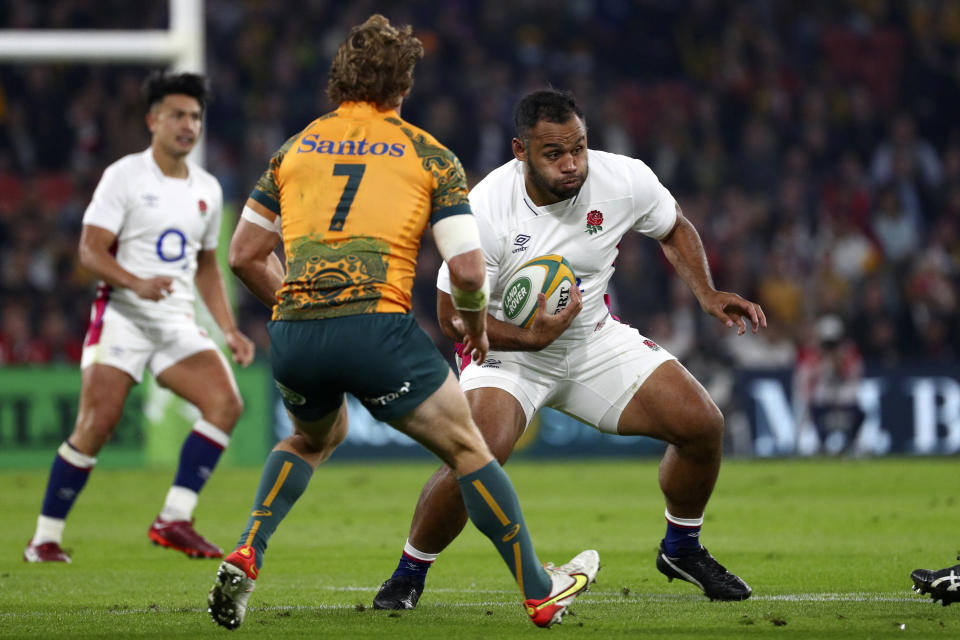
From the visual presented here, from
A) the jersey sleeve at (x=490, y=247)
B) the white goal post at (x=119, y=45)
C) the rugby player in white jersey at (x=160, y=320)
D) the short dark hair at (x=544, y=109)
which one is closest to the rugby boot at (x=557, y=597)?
the jersey sleeve at (x=490, y=247)

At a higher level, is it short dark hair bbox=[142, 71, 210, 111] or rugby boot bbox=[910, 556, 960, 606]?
short dark hair bbox=[142, 71, 210, 111]

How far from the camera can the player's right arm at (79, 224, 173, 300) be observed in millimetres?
7699

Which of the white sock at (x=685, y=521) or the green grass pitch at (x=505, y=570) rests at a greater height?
the white sock at (x=685, y=521)

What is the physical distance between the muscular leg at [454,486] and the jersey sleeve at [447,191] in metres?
1.12

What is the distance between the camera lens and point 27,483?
536 inches

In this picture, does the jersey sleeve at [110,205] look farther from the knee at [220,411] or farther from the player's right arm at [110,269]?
the knee at [220,411]

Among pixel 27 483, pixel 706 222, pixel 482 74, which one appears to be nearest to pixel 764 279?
pixel 706 222

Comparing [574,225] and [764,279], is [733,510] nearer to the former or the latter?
[574,225]

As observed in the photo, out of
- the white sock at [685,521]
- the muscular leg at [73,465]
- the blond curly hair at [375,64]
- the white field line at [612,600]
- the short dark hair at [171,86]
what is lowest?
the muscular leg at [73,465]

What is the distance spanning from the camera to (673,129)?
67.5 feet

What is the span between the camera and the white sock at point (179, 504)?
27.1 ft

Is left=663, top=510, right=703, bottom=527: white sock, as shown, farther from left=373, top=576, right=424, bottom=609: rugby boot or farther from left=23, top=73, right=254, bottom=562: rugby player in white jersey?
left=23, top=73, right=254, bottom=562: rugby player in white jersey

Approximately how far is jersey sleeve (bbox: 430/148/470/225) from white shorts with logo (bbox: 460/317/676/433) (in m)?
1.27

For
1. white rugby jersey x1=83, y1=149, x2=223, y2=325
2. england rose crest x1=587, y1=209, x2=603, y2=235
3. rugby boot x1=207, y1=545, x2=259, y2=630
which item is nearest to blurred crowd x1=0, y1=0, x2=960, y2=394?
white rugby jersey x1=83, y1=149, x2=223, y2=325
